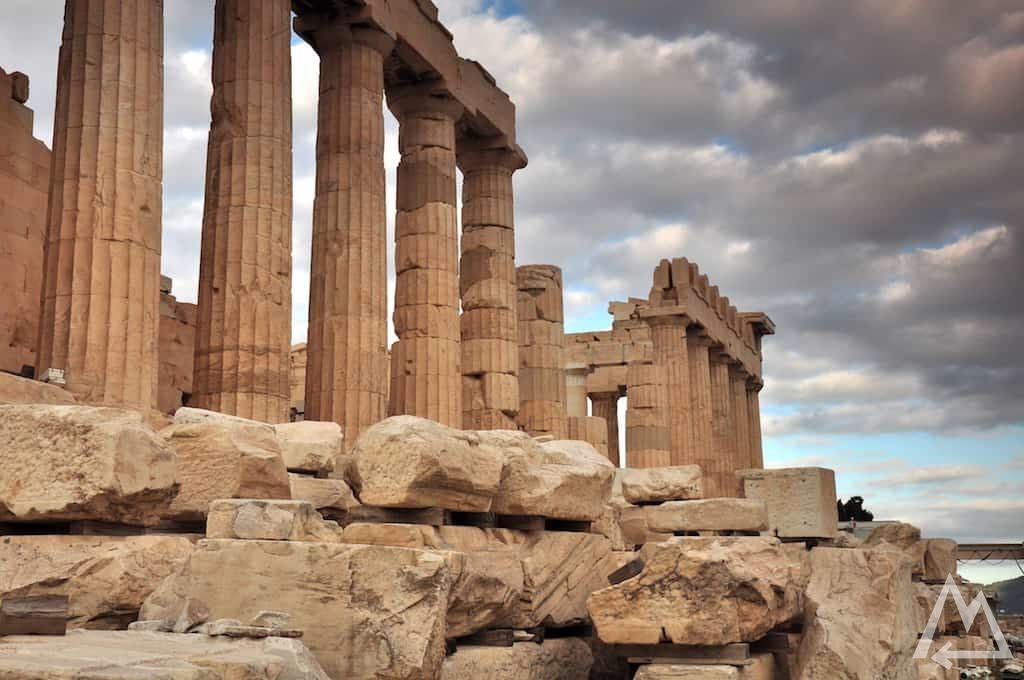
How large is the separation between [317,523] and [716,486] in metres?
26.8

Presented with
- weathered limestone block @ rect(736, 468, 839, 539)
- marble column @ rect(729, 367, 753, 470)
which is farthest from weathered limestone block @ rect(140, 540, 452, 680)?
marble column @ rect(729, 367, 753, 470)

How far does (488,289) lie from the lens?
819 inches

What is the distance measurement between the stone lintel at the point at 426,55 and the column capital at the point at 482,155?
0.18 m

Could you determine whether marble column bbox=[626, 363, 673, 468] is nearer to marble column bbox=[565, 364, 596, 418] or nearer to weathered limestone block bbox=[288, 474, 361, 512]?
marble column bbox=[565, 364, 596, 418]

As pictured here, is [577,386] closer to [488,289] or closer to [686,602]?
[488,289]

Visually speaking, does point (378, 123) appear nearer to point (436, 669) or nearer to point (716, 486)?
point (436, 669)

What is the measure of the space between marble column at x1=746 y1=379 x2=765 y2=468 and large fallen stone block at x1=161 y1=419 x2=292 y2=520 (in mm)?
33193

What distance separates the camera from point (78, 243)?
11336 mm

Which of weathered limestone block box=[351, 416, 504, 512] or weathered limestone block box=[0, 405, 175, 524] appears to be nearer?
weathered limestone block box=[0, 405, 175, 524]

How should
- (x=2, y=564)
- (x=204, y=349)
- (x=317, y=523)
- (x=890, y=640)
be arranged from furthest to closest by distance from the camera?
1. (x=204, y=349)
2. (x=890, y=640)
3. (x=317, y=523)
4. (x=2, y=564)

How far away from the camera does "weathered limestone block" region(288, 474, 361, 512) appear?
7.91 metres

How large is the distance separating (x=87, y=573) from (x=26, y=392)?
93.7 inches

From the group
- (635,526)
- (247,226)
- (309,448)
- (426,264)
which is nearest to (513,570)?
(309,448)

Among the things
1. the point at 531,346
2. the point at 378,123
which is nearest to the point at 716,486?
the point at 531,346
